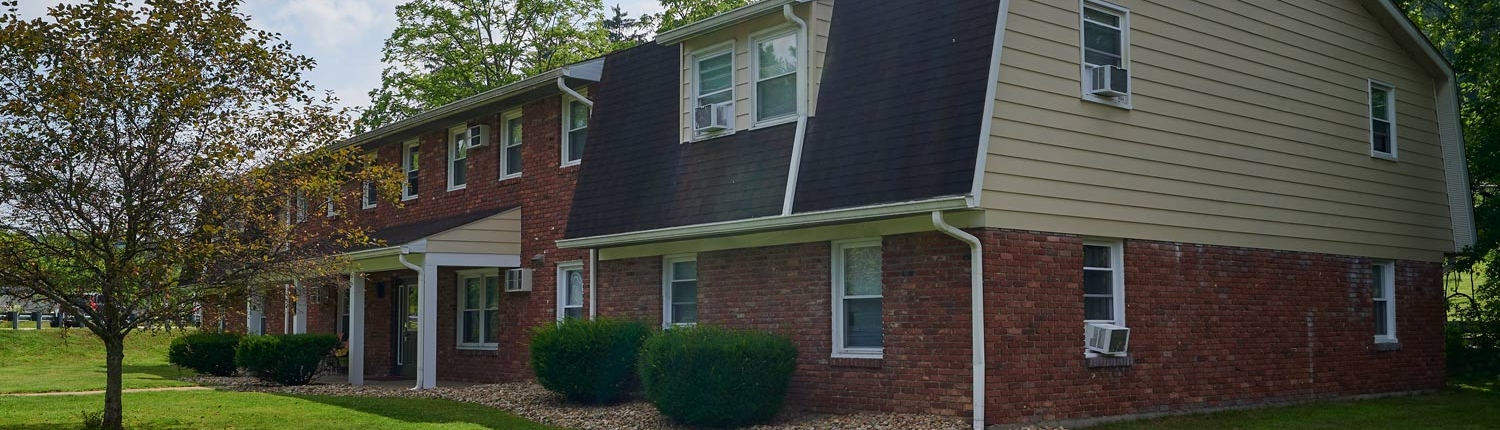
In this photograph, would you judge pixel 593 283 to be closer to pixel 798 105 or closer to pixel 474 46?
pixel 798 105

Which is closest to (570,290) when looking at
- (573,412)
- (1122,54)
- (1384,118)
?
(573,412)

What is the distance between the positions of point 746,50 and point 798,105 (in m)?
1.41

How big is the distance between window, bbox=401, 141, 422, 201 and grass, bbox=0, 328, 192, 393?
510 cm

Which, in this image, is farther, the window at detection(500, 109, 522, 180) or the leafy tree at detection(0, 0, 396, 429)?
the window at detection(500, 109, 522, 180)

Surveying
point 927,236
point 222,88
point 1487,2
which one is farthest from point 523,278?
point 1487,2

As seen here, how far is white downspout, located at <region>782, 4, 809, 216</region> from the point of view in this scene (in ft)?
44.4

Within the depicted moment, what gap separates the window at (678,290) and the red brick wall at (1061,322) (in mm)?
130

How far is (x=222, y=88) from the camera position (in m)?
13.1

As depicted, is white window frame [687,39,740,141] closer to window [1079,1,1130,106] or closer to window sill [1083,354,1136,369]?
window [1079,1,1130,106]

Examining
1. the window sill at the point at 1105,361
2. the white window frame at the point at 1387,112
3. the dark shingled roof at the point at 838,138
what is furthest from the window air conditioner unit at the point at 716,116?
the white window frame at the point at 1387,112

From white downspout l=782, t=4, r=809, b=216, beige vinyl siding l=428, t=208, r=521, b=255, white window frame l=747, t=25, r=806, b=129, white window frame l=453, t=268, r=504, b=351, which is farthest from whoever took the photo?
white window frame l=453, t=268, r=504, b=351

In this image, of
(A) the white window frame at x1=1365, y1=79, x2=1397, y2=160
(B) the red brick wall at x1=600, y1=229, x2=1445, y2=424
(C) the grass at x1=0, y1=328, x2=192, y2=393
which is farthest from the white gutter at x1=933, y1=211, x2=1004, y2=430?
(C) the grass at x1=0, y1=328, x2=192, y2=393

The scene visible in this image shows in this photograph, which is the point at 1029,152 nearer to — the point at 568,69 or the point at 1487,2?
the point at 568,69

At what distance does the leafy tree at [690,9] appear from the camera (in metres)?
30.9
